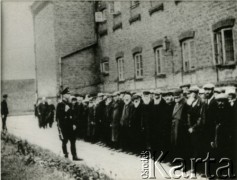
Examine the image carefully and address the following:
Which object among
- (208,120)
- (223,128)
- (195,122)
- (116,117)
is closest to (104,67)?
(116,117)

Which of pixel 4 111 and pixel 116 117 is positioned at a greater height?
pixel 4 111

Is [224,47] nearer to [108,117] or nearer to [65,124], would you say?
[108,117]

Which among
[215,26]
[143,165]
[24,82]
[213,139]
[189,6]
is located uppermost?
[189,6]

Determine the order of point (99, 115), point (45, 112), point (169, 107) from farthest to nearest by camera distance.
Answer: point (99, 115) → point (45, 112) → point (169, 107)

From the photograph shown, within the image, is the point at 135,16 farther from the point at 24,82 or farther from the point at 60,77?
the point at 24,82

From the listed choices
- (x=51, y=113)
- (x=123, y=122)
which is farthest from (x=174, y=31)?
(x=51, y=113)

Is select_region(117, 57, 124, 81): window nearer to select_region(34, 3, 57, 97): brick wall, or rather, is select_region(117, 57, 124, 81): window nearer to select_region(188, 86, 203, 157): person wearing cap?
select_region(34, 3, 57, 97): brick wall

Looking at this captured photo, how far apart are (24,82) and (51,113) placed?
2.39 feet

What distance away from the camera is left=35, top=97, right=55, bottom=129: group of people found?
19.2 ft

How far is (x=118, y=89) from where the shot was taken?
6855mm

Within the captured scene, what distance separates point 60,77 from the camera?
20.8 feet

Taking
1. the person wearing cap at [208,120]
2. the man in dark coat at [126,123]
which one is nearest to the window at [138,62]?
the man in dark coat at [126,123]

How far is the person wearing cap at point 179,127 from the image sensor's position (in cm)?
454

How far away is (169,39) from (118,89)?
1264mm
